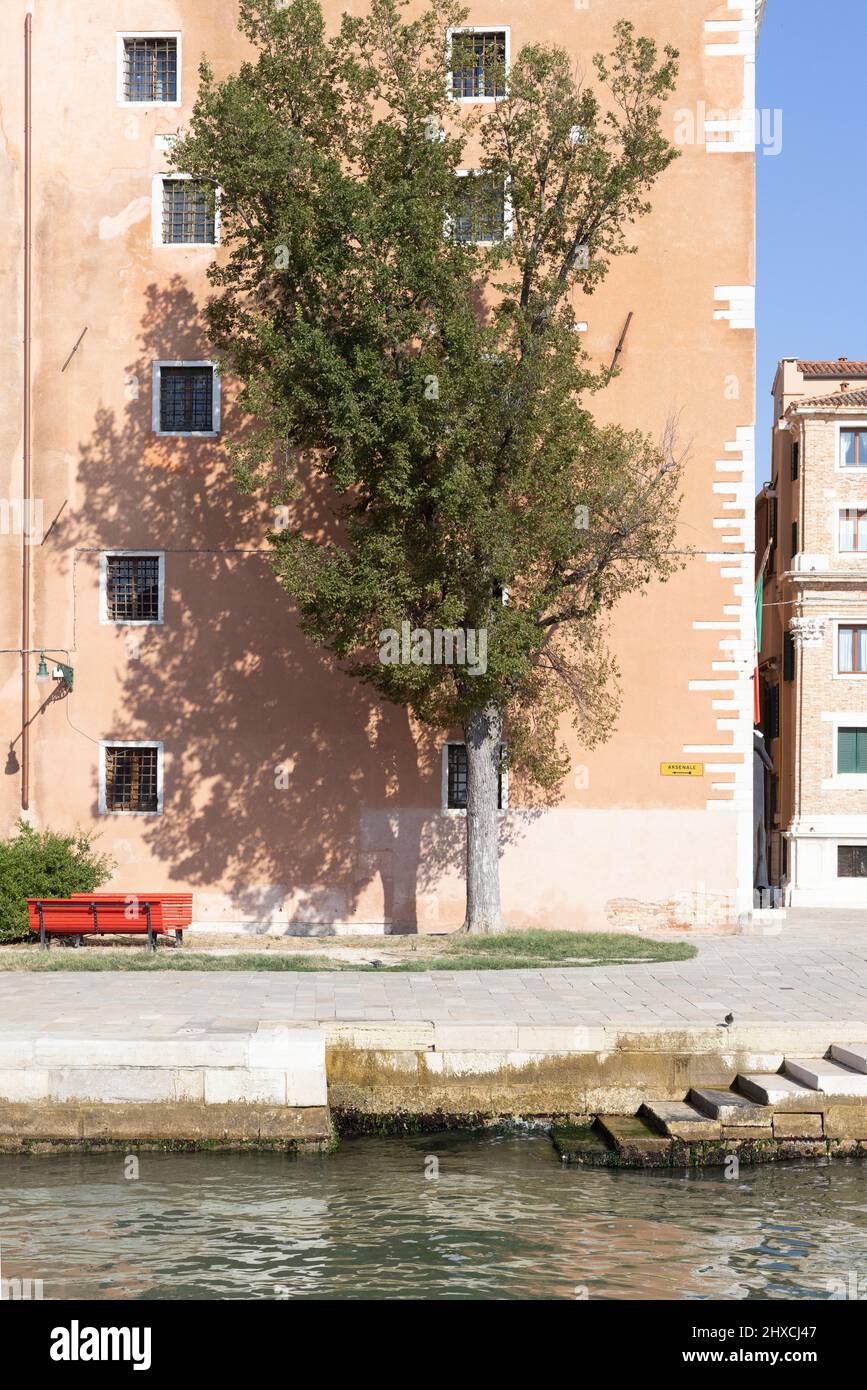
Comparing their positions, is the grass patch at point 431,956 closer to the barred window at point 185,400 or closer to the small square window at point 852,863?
the barred window at point 185,400

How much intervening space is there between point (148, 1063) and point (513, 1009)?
3512 mm

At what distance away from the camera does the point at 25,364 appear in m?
24.4

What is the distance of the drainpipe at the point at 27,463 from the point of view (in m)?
24.2

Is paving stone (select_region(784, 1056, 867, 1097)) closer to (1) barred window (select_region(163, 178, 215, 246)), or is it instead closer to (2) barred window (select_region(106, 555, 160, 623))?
(2) barred window (select_region(106, 555, 160, 623))

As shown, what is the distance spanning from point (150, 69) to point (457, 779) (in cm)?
1188

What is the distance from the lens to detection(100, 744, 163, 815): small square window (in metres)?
24.2

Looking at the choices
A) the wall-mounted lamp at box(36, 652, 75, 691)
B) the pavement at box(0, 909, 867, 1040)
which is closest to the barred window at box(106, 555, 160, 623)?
the wall-mounted lamp at box(36, 652, 75, 691)

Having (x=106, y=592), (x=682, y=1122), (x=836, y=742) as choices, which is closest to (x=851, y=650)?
(x=836, y=742)

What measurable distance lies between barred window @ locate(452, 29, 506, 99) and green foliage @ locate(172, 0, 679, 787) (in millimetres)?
317

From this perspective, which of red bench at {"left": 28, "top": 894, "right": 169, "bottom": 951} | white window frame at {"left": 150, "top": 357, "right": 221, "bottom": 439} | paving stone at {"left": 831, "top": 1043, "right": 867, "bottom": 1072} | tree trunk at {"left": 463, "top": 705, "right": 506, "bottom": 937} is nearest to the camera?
paving stone at {"left": 831, "top": 1043, "right": 867, "bottom": 1072}

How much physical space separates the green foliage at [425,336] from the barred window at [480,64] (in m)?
0.32

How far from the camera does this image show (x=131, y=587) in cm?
2434
